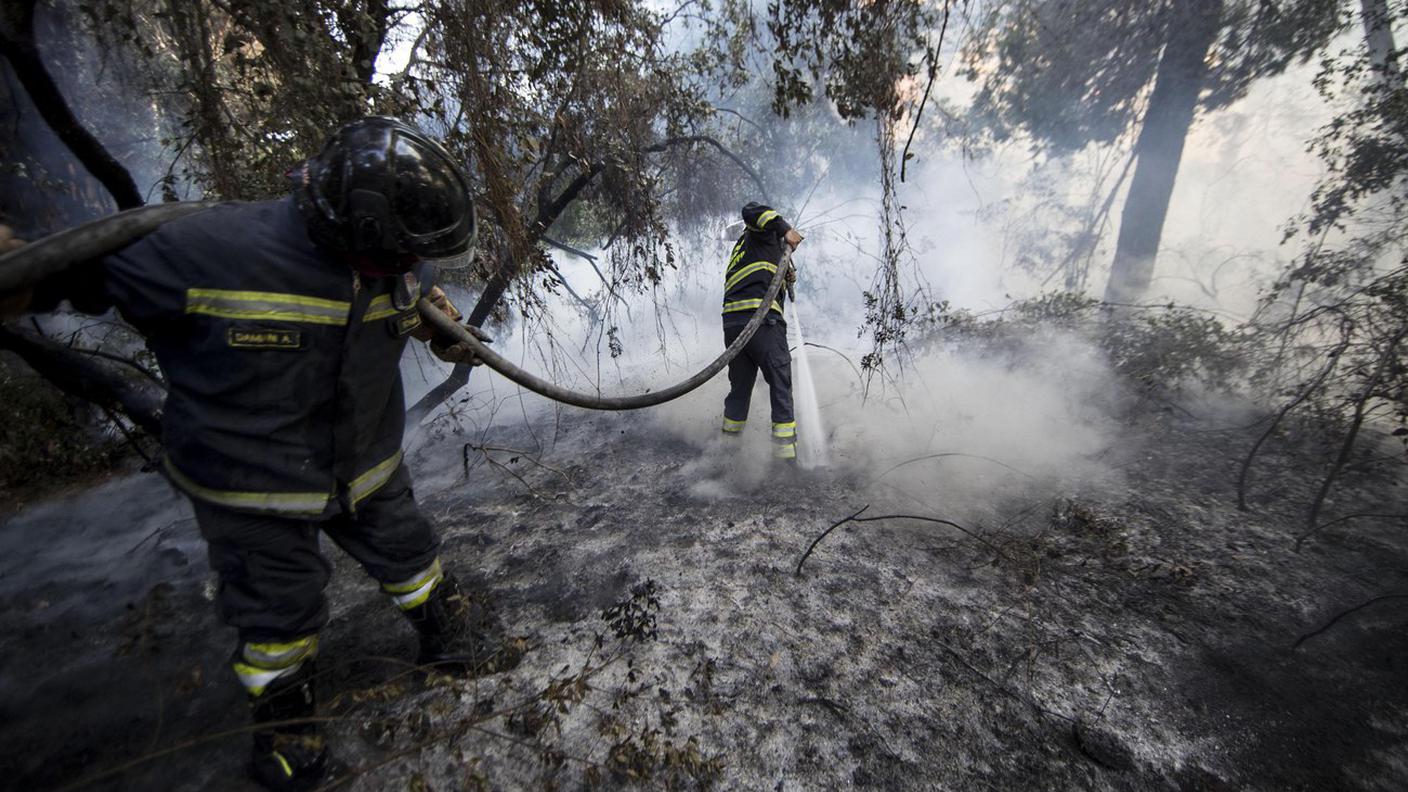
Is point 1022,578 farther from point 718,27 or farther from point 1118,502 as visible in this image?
point 718,27

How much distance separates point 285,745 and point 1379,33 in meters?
11.7

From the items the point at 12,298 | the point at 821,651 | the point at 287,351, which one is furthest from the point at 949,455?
the point at 12,298

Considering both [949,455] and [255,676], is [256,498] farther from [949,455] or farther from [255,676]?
[949,455]

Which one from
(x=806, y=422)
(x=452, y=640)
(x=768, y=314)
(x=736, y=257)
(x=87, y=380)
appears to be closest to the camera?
(x=452, y=640)

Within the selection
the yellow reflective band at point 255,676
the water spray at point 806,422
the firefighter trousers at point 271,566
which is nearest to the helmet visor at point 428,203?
the firefighter trousers at point 271,566

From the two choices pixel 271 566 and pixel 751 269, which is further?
pixel 751 269

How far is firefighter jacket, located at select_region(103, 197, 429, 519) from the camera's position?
59.9 inches

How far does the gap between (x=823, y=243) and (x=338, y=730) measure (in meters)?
11.1

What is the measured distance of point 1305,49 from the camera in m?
6.45

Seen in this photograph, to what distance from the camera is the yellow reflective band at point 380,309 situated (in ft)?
5.82

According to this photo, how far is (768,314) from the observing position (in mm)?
4312

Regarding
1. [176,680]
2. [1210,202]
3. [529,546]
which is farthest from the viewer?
[1210,202]

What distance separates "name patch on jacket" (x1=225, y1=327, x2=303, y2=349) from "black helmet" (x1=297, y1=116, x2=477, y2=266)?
30 centimetres

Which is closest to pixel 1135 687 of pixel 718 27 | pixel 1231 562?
pixel 1231 562
